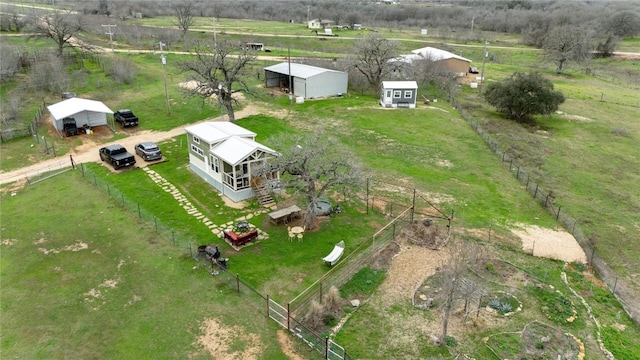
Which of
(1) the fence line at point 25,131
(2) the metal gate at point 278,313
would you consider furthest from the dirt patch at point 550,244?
(1) the fence line at point 25,131

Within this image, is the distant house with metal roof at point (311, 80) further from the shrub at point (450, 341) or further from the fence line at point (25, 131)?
the shrub at point (450, 341)

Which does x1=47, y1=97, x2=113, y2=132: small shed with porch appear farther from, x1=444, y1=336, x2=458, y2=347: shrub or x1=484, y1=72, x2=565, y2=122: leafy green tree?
x1=484, y1=72, x2=565, y2=122: leafy green tree

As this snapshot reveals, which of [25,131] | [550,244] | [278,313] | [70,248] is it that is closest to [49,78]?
[25,131]

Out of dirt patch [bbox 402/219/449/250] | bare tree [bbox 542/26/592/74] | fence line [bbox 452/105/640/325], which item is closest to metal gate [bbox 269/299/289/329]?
dirt patch [bbox 402/219/449/250]

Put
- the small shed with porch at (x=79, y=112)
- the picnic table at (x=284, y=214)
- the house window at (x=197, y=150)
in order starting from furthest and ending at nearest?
the small shed with porch at (x=79, y=112) < the house window at (x=197, y=150) < the picnic table at (x=284, y=214)

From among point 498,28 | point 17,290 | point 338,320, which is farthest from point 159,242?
point 498,28

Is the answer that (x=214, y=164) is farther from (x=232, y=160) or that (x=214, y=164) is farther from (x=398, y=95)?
(x=398, y=95)

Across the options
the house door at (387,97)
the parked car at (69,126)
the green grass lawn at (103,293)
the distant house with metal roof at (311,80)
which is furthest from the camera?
the distant house with metal roof at (311,80)
